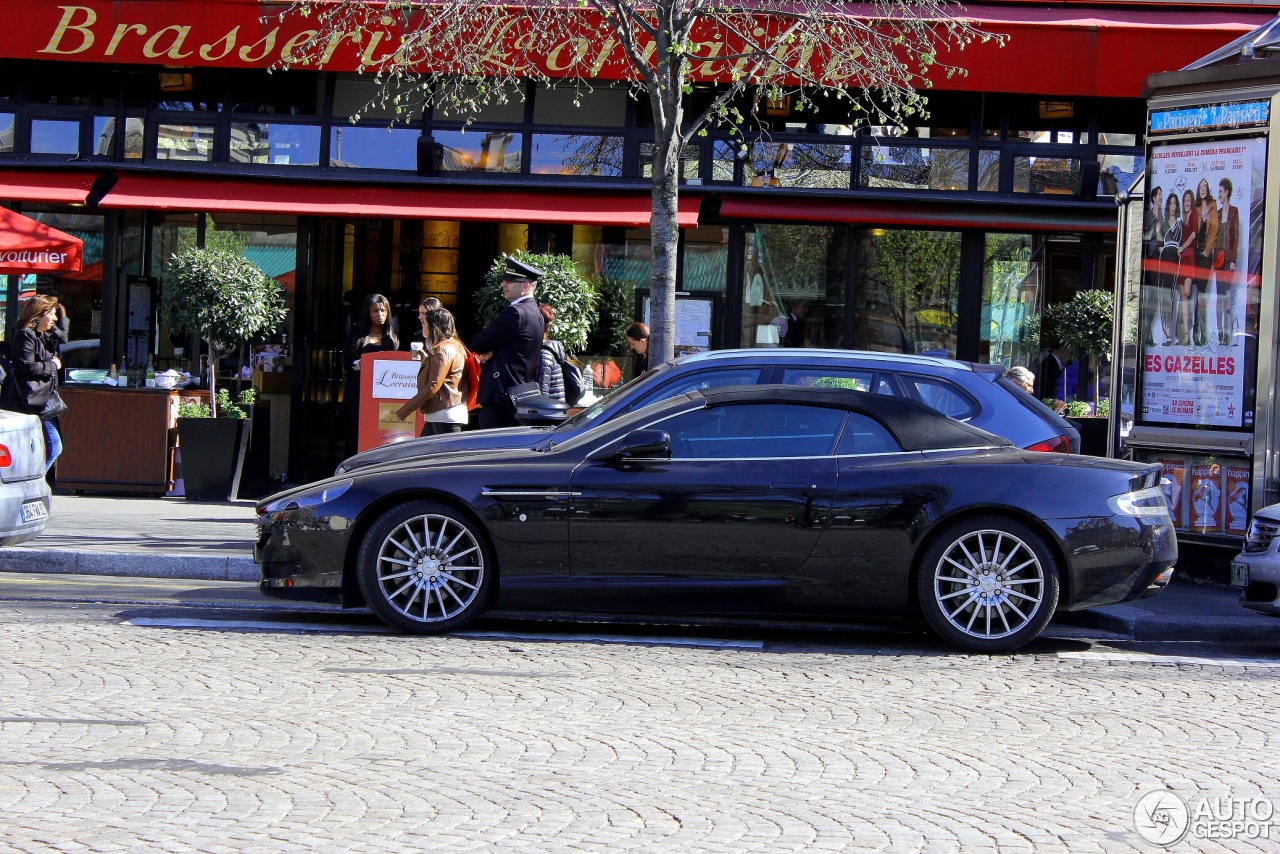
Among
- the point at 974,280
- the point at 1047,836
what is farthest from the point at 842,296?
the point at 1047,836

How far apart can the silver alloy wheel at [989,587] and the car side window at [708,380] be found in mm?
2000

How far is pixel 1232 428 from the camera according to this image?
1062cm

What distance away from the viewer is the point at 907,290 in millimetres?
16484

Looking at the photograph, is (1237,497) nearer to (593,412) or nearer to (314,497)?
(593,412)

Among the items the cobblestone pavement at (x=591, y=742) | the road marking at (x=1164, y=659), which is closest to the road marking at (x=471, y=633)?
the cobblestone pavement at (x=591, y=742)

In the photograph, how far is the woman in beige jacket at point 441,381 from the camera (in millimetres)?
12188

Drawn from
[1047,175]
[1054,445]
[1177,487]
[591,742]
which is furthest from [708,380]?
[1047,175]

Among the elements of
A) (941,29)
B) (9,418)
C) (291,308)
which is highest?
(941,29)

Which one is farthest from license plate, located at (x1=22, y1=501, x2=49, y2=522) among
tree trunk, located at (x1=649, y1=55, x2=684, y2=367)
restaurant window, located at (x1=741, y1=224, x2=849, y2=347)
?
restaurant window, located at (x1=741, y1=224, x2=849, y2=347)

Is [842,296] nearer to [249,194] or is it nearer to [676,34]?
[676,34]

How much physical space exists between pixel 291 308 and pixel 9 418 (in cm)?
710

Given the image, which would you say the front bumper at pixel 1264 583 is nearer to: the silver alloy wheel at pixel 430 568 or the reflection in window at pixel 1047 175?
the silver alloy wheel at pixel 430 568

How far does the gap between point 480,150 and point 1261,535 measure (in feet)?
33.4

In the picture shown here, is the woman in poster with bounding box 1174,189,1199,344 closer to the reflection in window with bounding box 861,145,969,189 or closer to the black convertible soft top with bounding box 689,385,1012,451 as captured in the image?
the black convertible soft top with bounding box 689,385,1012,451
